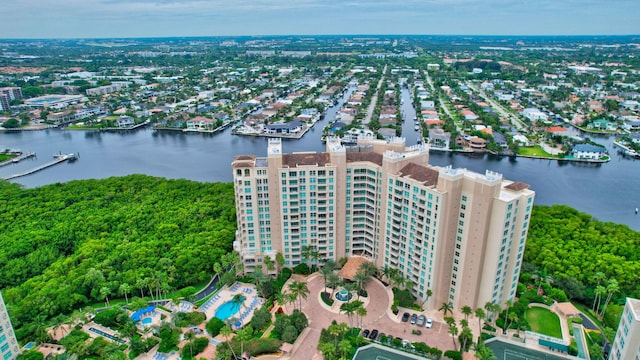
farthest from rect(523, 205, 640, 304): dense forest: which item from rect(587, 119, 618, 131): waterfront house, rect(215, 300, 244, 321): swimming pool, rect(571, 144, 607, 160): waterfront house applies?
rect(587, 119, 618, 131): waterfront house

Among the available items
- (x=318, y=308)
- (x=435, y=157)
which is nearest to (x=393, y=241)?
(x=318, y=308)

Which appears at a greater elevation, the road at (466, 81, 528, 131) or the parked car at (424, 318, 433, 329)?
the road at (466, 81, 528, 131)

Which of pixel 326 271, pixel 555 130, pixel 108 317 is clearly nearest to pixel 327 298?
→ pixel 326 271

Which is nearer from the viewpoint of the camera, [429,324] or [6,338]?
Result: [6,338]

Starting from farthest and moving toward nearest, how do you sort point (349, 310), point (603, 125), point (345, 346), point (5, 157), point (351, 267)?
point (603, 125), point (5, 157), point (351, 267), point (349, 310), point (345, 346)

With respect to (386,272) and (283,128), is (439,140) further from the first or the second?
(386,272)

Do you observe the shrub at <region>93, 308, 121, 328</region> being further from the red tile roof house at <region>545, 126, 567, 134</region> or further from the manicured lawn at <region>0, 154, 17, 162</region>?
the red tile roof house at <region>545, 126, 567, 134</region>

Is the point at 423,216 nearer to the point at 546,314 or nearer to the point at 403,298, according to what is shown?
the point at 403,298
